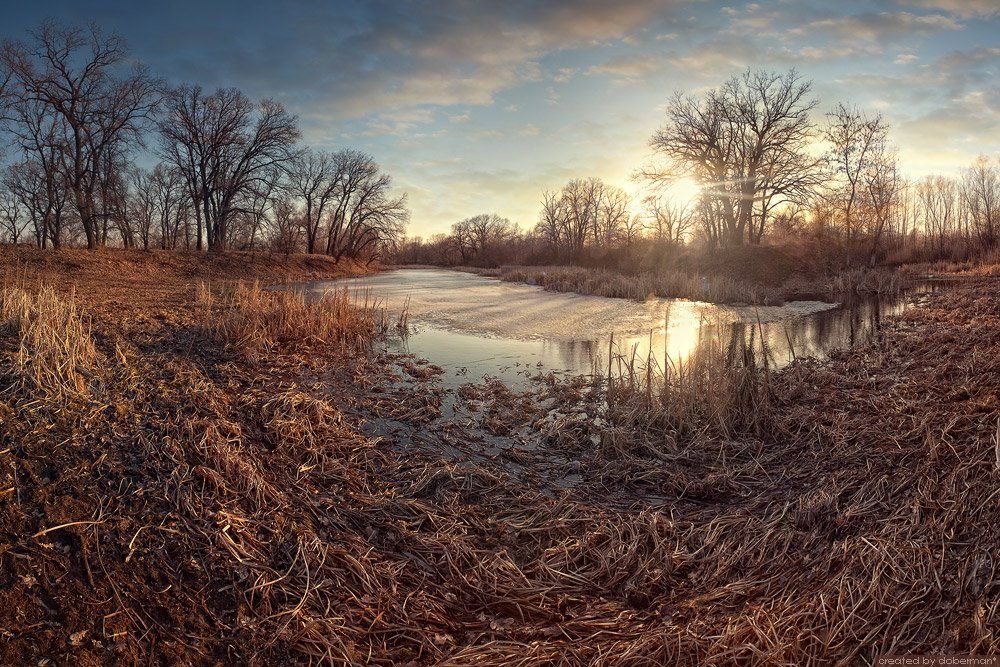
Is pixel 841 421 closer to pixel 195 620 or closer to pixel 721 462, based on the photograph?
pixel 721 462

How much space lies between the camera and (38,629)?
2025 millimetres

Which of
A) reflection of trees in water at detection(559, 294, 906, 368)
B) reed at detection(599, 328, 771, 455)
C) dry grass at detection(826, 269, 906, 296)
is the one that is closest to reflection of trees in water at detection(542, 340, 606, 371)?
reflection of trees in water at detection(559, 294, 906, 368)

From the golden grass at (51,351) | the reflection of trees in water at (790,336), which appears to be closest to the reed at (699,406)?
the reflection of trees in water at (790,336)

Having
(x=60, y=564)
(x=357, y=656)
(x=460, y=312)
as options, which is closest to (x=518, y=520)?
(x=357, y=656)

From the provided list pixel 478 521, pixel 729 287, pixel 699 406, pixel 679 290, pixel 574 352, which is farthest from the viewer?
pixel 679 290

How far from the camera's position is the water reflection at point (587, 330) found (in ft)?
27.8

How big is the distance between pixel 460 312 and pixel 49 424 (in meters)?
11.8

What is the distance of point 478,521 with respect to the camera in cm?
358

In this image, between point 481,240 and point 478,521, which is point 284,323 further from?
point 481,240

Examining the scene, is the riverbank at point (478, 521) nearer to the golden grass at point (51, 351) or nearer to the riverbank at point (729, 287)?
the golden grass at point (51, 351)

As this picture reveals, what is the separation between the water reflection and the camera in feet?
27.8

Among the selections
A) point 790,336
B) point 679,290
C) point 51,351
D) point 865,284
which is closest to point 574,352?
point 790,336

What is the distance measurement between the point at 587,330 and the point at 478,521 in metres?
8.92

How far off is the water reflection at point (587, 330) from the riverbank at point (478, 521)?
5.14ft
